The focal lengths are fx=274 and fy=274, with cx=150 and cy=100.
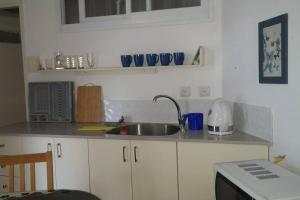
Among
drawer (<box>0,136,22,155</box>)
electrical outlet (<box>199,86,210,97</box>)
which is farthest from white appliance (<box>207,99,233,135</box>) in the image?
drawer (<box>0,136,22,155</box>)

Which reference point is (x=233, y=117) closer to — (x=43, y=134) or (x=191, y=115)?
(x=191, y=115)

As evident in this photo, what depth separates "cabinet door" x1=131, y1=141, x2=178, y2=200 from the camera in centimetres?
212

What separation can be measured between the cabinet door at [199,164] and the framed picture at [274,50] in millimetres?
557

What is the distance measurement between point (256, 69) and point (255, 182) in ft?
3.55

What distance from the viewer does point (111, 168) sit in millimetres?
2250

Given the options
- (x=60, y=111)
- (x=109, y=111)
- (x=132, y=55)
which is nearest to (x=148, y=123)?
(x=109, y=111)

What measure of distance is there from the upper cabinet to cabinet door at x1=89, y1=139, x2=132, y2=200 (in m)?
1.23

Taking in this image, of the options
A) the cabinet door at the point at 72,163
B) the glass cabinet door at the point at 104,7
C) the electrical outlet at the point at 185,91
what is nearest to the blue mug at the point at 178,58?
the electrical outlet at the point at 185,91

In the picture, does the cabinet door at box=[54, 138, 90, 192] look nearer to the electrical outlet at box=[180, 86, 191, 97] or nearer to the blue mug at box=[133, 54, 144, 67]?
the blue mug at box=[133, 54, 144, 67]

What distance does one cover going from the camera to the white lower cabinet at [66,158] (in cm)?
232

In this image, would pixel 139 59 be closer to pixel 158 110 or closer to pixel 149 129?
pixel 158 110

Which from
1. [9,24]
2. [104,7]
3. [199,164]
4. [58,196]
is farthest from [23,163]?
[9,24]

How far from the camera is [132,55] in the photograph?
2.72 meters

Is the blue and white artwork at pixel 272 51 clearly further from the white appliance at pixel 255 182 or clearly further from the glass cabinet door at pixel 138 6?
the glass cabinet door at pixel 138 6
